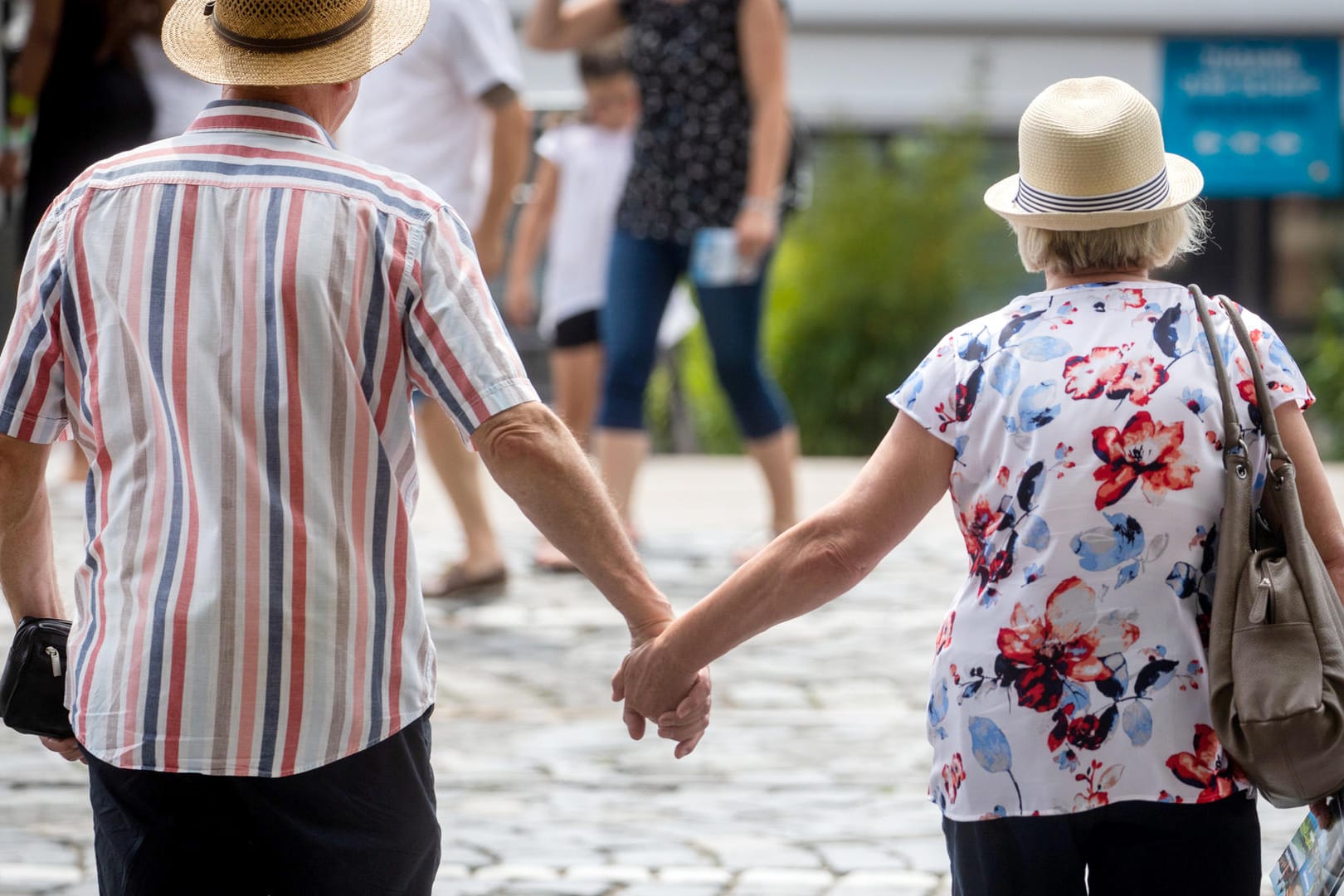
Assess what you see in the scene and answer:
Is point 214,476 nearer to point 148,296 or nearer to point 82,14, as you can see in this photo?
point 148,296

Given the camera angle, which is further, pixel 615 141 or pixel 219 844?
pixel 615 141

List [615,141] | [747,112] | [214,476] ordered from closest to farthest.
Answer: [214,476], [747,112], [615,141]

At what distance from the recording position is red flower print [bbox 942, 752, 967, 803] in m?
2.24

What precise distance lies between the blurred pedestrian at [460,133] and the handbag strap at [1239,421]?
3628 millimetres

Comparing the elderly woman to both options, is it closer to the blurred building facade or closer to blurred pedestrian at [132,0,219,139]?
blurred pedestrian at [132,0,219,139]

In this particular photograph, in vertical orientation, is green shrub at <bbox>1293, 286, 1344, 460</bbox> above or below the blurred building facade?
below

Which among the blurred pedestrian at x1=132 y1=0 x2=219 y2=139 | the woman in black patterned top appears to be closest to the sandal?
the woman in black patterned top

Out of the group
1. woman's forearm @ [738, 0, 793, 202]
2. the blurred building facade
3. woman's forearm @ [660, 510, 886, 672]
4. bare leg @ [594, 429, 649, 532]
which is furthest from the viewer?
the blurred building facade

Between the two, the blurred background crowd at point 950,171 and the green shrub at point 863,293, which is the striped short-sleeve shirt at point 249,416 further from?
the green shrub at point 863,293

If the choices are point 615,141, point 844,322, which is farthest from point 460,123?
point 844,322

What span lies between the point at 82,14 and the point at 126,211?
4.80 m

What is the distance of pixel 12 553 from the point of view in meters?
2.32

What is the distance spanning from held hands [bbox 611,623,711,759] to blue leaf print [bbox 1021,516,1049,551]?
490 millimetres

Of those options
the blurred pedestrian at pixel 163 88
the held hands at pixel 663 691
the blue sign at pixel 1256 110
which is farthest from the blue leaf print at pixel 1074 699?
the blue sign at pixel 1256 110
